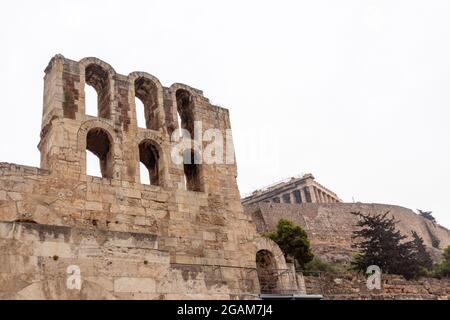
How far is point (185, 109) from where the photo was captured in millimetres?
14117

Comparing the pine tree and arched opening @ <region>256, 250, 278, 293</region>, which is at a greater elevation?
the pine tree

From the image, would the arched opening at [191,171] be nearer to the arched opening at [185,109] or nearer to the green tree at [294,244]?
the arched opening at [185,109]

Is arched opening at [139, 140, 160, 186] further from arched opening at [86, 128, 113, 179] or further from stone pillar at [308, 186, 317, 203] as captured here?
stone pillar at [308, 186, 317, 203]

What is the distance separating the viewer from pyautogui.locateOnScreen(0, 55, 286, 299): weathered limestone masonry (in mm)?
8234

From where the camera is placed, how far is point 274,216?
156 ft

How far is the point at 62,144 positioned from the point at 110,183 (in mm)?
1389

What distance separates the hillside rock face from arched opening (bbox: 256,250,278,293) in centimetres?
2957

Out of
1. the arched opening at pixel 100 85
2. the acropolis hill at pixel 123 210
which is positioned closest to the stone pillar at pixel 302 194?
the acropolis hill at pixel 123 210

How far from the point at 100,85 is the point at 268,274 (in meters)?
7.88

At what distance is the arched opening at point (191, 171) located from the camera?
512 inches

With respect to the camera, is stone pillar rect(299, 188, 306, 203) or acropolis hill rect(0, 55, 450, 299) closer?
acropolis hill rect(0, 55, 450, 299)

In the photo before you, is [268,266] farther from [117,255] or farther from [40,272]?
[40,272]

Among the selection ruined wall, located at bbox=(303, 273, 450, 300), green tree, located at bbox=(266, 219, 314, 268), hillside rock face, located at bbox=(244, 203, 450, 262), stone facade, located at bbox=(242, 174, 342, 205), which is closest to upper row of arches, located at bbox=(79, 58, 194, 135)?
ruined wall, located at bbox=(303, 273, 450, 300)
